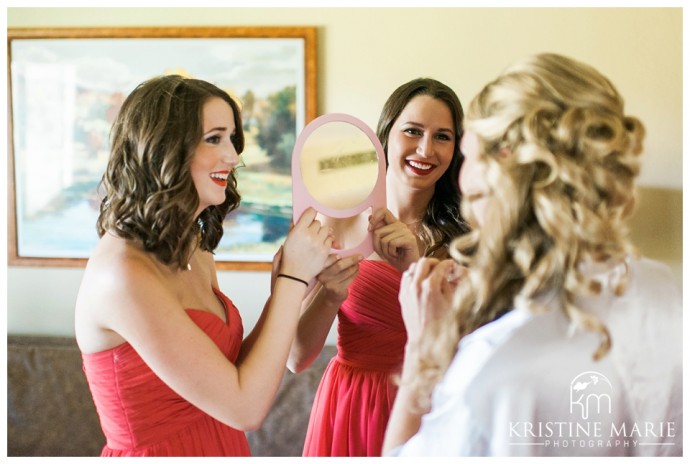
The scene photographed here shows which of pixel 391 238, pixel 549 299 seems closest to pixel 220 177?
pixel 391 238

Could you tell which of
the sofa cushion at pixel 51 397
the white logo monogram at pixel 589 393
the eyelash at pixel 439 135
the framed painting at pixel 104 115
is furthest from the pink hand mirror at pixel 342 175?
the sofa cushion at pixel 51 397

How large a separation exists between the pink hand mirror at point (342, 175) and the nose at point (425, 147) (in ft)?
0.31

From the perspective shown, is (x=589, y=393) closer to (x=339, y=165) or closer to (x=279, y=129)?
(x=339, y=165)

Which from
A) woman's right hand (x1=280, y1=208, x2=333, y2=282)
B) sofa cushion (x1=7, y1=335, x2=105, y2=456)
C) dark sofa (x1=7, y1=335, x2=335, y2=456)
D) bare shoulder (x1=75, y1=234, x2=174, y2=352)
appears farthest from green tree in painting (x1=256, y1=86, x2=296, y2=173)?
bare shoulder (x1=75, y1=234, x2=174, y2=352)

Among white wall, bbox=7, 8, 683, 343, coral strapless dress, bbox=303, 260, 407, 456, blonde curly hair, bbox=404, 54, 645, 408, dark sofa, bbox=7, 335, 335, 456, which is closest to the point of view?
blonde curly hair, bbox=404, 54, 645, 408

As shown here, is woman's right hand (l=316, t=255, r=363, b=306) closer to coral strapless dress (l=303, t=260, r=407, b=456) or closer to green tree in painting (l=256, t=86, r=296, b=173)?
coral strapless dress (l=303, t=260, r=407, b=456)

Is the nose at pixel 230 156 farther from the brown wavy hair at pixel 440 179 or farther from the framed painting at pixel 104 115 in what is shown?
the framed painting at pixel 104 115

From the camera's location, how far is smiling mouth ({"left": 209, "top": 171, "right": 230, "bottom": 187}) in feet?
3.55

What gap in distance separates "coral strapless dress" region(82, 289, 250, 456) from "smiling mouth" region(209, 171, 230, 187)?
0.20 m

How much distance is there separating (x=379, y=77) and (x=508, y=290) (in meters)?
1.10

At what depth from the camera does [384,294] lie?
1305mm

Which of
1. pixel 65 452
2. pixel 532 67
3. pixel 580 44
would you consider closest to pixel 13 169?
pixel 65 452

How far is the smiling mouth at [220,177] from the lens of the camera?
1082mm

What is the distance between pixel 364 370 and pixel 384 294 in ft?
0.49
